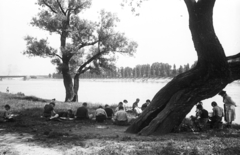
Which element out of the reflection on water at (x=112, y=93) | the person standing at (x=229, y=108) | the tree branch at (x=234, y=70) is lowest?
the reflection on water at (x=112, y=93)

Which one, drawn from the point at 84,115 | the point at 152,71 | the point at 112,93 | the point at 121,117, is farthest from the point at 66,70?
the point at 152,71

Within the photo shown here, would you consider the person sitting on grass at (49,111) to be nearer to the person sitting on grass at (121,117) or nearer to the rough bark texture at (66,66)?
the person sitting on grass at (121,117)

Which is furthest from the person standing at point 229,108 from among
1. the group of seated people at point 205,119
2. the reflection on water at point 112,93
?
the reflection on water at point 112,93

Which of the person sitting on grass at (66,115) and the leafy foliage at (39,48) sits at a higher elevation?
the leafy foliage at (39,48)

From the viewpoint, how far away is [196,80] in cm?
1170

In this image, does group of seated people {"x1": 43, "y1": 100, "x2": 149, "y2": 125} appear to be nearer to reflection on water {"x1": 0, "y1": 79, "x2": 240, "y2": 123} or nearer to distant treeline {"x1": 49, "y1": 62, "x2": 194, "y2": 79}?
reflection on water {"x1": 0, "y1": 79, "x2": 240, "y2": 123}

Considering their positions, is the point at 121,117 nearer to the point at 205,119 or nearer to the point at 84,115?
the point at 84,115

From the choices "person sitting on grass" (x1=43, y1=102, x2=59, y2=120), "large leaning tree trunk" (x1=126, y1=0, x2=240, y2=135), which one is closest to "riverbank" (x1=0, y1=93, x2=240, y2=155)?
"large leaning tree trunk" (x1=126, y1=0, x2=240, y2=135)

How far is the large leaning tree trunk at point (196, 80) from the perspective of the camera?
1063 centimetres

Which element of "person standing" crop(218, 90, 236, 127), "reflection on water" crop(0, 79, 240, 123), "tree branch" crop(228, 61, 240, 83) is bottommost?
"reflection on water" crop(0, 79, 240, 123)

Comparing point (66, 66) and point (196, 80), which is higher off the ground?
point (66, 66)

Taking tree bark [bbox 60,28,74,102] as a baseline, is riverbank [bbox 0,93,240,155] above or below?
below

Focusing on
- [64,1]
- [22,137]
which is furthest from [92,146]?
[64,1]

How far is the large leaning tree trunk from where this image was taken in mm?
10633
